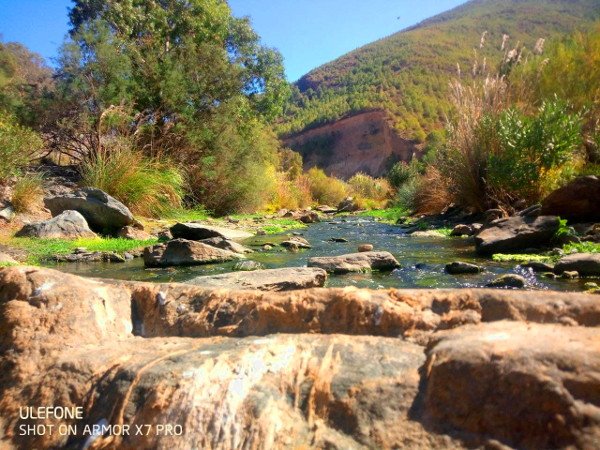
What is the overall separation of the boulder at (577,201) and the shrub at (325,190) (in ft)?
65.6

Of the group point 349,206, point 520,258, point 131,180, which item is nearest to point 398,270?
point 520,258

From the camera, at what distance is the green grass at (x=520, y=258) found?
5205mm

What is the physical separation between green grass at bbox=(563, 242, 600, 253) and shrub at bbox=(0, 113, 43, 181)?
928 centimetres

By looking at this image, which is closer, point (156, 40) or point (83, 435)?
point (83, 435)

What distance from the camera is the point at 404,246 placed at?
23.8 ft

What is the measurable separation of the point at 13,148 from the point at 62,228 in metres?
2.51

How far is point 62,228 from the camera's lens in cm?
760

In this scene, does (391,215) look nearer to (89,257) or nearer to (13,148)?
(13,148)

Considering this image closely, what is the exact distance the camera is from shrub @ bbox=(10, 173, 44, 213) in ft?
28.3

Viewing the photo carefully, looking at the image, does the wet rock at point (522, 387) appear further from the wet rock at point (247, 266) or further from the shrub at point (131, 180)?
the shrub at point (131, 180)

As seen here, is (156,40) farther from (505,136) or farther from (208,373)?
(208,373)

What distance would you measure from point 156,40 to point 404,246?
12082mm

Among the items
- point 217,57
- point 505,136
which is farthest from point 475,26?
point 505,136

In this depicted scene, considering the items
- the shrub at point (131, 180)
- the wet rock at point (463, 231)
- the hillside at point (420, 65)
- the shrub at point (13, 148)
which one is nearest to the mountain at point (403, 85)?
the hillside at point (420, 65)
